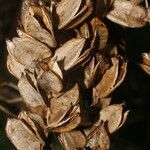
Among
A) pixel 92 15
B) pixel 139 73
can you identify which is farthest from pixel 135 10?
pixel 139 73

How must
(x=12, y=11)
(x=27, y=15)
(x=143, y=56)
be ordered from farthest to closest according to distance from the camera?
1. (x=12, y=11)
2. (x=143, y=56)
3. (x=27, y=15)

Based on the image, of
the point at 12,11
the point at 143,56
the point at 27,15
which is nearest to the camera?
the point at 27,15

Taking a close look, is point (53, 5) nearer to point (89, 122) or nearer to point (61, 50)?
point (61, 50)

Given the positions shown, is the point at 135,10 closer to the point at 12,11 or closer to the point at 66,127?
the point at 66,127

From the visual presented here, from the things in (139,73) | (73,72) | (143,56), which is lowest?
(139,73)

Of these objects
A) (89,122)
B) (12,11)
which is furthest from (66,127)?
(12,11)

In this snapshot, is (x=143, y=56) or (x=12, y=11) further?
(x=12, y=11)

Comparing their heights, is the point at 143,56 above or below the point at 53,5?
below
